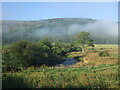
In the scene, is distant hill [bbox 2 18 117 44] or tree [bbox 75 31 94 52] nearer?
distant hill [bbox 2 18 117 44]

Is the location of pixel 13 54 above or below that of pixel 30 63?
above

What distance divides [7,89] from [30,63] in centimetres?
527

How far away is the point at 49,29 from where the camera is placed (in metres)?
22.1

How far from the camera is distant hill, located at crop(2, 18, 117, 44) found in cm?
1053

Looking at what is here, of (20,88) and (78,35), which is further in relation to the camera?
(78,35)

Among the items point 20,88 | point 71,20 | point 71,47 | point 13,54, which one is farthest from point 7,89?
point 71,47

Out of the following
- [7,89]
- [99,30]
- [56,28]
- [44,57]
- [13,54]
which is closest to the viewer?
[7,89]

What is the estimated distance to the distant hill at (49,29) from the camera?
1053cm

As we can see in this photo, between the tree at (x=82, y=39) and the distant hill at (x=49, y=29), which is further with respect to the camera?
the tree at (x=82, y=39)

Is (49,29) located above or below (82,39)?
above

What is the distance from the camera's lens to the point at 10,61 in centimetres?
745

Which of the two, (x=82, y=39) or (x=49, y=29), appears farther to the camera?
(x=82, y=39)

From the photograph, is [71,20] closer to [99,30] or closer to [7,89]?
[7,89]

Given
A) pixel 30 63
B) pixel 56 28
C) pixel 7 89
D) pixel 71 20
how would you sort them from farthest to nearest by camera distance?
pixel 56 28
pixel 71 20
pixel 30 63
pixel 7 89
